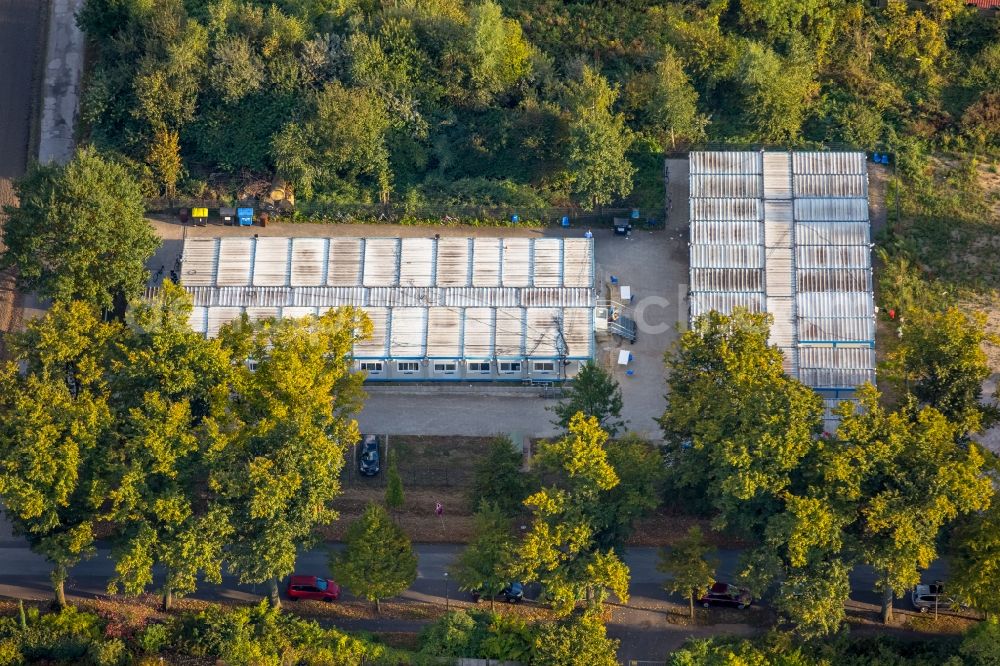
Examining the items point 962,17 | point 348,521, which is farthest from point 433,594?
point 962,17

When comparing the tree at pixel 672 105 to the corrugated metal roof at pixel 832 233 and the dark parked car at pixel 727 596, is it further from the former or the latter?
the dark parked car at pixel 727 596

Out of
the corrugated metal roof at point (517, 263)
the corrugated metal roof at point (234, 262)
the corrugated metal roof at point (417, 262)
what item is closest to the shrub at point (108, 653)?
the corrugated metal roof at point (234, 262)

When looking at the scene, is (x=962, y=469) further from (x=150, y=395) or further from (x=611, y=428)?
(x=150, y=395)

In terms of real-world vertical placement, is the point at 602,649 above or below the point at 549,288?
below

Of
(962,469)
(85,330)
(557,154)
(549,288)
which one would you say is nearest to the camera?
(962,469)

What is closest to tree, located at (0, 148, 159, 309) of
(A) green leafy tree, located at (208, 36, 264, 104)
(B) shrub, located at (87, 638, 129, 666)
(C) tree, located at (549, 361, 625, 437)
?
(A) green leafy tree, located at (208, 36, 264, 104)

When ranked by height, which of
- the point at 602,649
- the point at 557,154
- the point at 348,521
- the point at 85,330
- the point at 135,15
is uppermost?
the point at 135,15

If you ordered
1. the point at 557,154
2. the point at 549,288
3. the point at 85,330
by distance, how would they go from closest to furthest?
the point at 85,330 → the point at 549,288 → the point at 557,154
